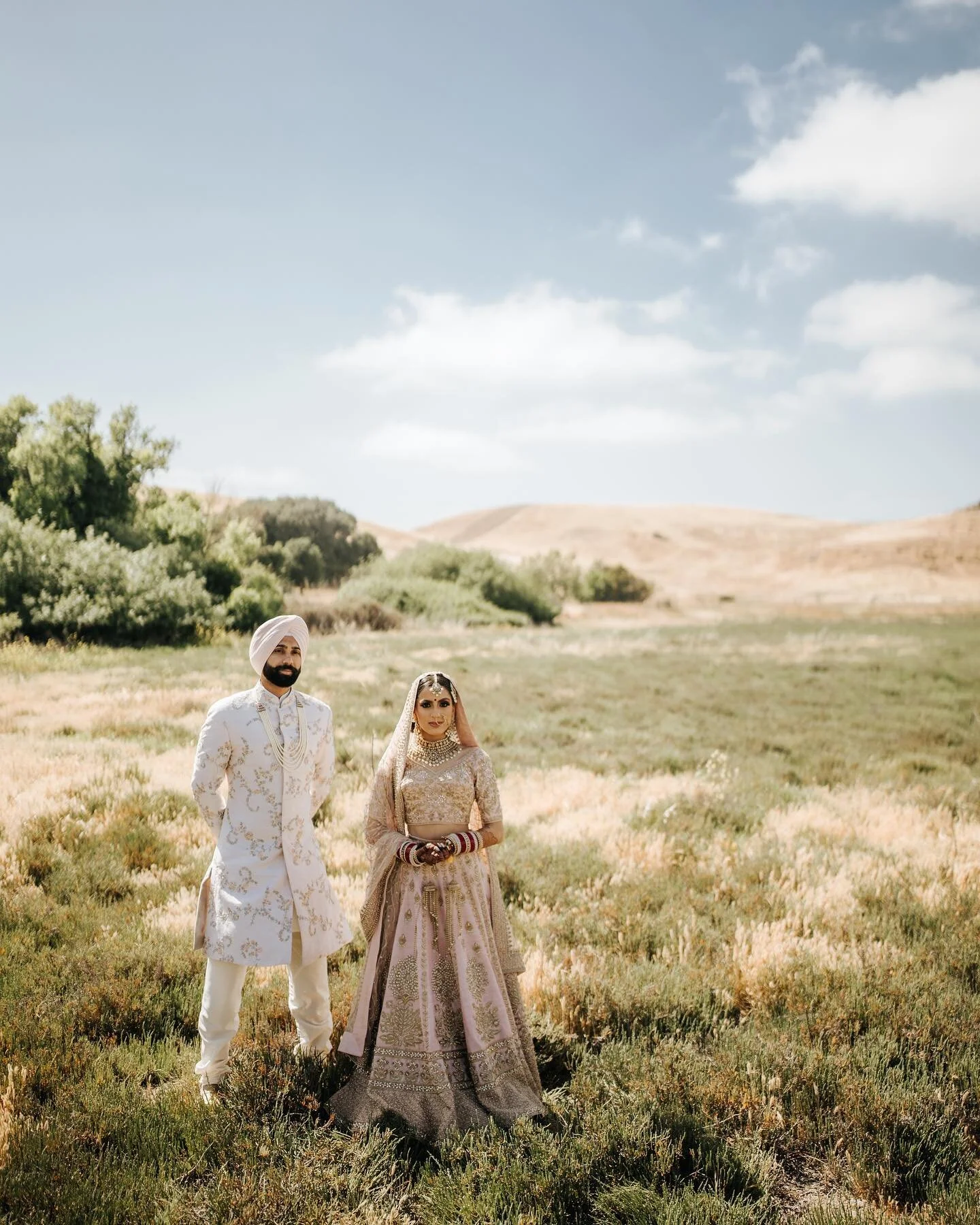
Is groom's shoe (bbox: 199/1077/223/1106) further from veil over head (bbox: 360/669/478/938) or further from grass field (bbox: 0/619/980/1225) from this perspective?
Answer: veil over head (bbox: 360/669/478/938)

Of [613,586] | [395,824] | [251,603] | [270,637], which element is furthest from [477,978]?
[613,586]

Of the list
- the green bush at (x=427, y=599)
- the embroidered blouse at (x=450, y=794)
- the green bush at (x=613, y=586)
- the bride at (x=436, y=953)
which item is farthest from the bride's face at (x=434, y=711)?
the green bush at (x=613, y=586)

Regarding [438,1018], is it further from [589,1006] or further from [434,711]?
[434,711]

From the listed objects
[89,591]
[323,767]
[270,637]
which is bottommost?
[323,767]

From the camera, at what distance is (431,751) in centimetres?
416

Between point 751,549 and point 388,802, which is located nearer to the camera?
point 388,802

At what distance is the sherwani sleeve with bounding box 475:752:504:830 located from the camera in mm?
4074

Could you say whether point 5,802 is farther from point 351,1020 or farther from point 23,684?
point 23,684

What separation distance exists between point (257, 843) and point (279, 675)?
92 centimetres

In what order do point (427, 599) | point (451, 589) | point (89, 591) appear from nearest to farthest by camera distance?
point (89, 591) → point (427, 599) → point (451, 589)

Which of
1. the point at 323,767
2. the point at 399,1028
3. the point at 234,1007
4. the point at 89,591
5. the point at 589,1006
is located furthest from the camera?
the point at 89,591

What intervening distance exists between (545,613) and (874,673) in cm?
2879

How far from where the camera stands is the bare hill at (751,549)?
78.9 m

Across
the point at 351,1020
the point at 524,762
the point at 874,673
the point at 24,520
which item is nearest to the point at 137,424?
the point at 24,520
